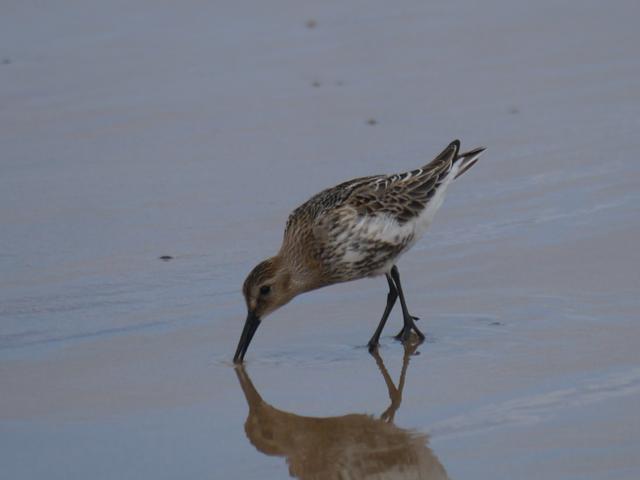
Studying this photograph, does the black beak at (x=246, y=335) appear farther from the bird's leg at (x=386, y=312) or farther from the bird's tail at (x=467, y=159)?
the bird's tail at (x=467, y=159)

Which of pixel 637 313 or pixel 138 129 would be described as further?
pixel 138 129

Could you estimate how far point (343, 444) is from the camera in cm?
579

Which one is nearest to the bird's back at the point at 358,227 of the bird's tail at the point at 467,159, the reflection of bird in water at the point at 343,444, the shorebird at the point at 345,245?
the shorebird at the point at 345,245

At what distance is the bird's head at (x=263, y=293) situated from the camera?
269 inches

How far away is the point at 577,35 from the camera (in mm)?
11773

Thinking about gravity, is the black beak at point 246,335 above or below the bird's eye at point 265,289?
below

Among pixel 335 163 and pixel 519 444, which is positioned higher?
pixel 519 444

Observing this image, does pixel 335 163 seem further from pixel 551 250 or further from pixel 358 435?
pixel 358 435

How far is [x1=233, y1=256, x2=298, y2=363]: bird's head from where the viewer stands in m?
6.84

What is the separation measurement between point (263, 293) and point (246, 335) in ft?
0.90

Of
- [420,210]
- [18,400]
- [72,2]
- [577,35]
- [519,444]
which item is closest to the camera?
[519,444]

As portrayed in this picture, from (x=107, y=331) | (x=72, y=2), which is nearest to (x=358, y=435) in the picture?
(x=107, y=331)

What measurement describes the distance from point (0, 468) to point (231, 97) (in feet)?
18.7

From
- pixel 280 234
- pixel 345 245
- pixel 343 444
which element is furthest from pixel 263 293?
pixel 280 234
